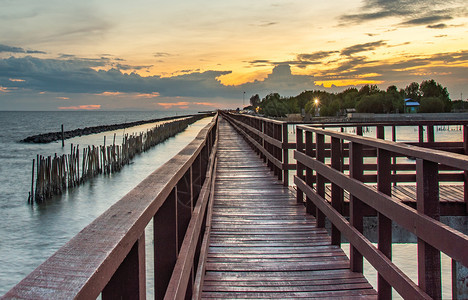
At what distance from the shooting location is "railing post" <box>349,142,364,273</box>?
3.83 m

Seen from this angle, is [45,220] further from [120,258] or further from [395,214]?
[120,258]

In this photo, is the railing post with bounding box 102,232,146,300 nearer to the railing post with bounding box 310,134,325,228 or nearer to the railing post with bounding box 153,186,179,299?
the railing post with bounding box 153,186,179,299

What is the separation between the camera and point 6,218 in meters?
16.4

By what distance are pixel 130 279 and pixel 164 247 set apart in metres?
0.87

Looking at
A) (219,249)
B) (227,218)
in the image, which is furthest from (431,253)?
(227,218)

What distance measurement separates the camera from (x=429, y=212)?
244cm

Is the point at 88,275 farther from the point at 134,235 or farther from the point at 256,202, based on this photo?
the point at 256,202

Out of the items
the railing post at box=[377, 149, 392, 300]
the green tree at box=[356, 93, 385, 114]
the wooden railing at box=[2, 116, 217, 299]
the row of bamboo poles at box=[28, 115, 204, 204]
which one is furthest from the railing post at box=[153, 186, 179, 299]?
the green tree at box=[356, 93, 385, 114]

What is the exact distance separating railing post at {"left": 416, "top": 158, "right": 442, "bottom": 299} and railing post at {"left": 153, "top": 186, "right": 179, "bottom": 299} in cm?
143

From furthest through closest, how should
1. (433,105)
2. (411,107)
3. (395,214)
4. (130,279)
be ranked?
(411,107) < (433,105) < (395,214) < (130,279)

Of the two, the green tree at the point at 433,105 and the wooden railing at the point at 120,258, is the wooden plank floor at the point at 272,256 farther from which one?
the green tree at the point at 433,105

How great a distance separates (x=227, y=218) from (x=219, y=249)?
4.41 feet

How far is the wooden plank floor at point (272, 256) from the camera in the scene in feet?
12.2

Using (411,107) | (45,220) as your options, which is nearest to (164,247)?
(45,220)
